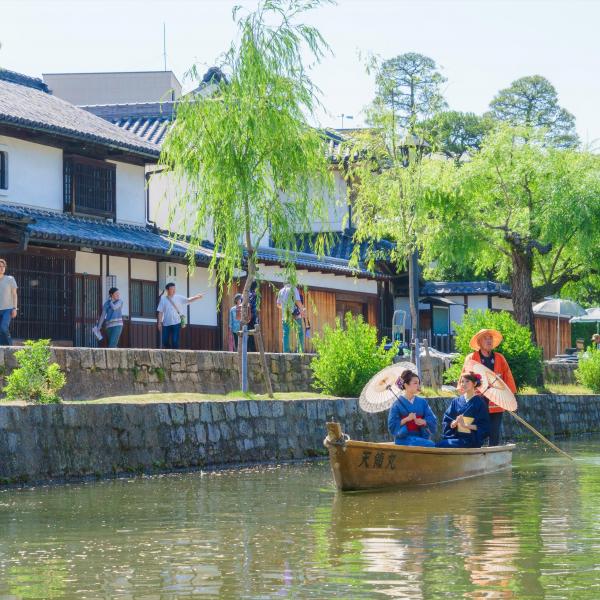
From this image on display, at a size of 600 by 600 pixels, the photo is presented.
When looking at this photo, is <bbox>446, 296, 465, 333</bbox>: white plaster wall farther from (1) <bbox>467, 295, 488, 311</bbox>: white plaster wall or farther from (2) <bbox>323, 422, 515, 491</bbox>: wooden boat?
(2) <bbox>323, 422, 515, 491</bbox>: wooden boat

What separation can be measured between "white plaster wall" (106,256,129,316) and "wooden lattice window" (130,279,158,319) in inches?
11.1

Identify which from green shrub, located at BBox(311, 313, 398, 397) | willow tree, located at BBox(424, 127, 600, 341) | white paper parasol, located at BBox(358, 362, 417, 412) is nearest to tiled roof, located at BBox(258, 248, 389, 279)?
willow tree, located at BBox(424, 127, 600, 341)

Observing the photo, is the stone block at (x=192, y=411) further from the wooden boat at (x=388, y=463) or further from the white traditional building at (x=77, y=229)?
the white traditional building at (x=77, y=229)

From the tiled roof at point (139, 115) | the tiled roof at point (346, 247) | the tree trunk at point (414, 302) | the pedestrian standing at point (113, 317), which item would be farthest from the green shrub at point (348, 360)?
the tiled roof at point (346, 247)

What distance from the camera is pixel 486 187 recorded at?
33500 millimetres

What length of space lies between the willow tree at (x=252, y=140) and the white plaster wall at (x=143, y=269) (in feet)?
28.3

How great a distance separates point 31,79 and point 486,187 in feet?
40.6

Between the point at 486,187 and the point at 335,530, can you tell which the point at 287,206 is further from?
the point at 486,187

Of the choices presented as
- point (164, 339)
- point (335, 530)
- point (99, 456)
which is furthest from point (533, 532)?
point (164, 339)

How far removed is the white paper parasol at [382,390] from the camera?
1725 centimetres

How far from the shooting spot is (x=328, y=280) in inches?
1489

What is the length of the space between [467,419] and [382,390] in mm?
1211

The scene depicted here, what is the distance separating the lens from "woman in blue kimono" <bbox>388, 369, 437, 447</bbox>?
16219 mm

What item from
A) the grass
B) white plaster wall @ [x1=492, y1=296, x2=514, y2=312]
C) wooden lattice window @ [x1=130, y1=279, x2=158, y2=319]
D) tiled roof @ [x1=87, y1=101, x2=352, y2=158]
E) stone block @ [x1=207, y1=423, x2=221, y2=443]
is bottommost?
stone block @ [x1=207, y1=423, x2=221, y2=443]
